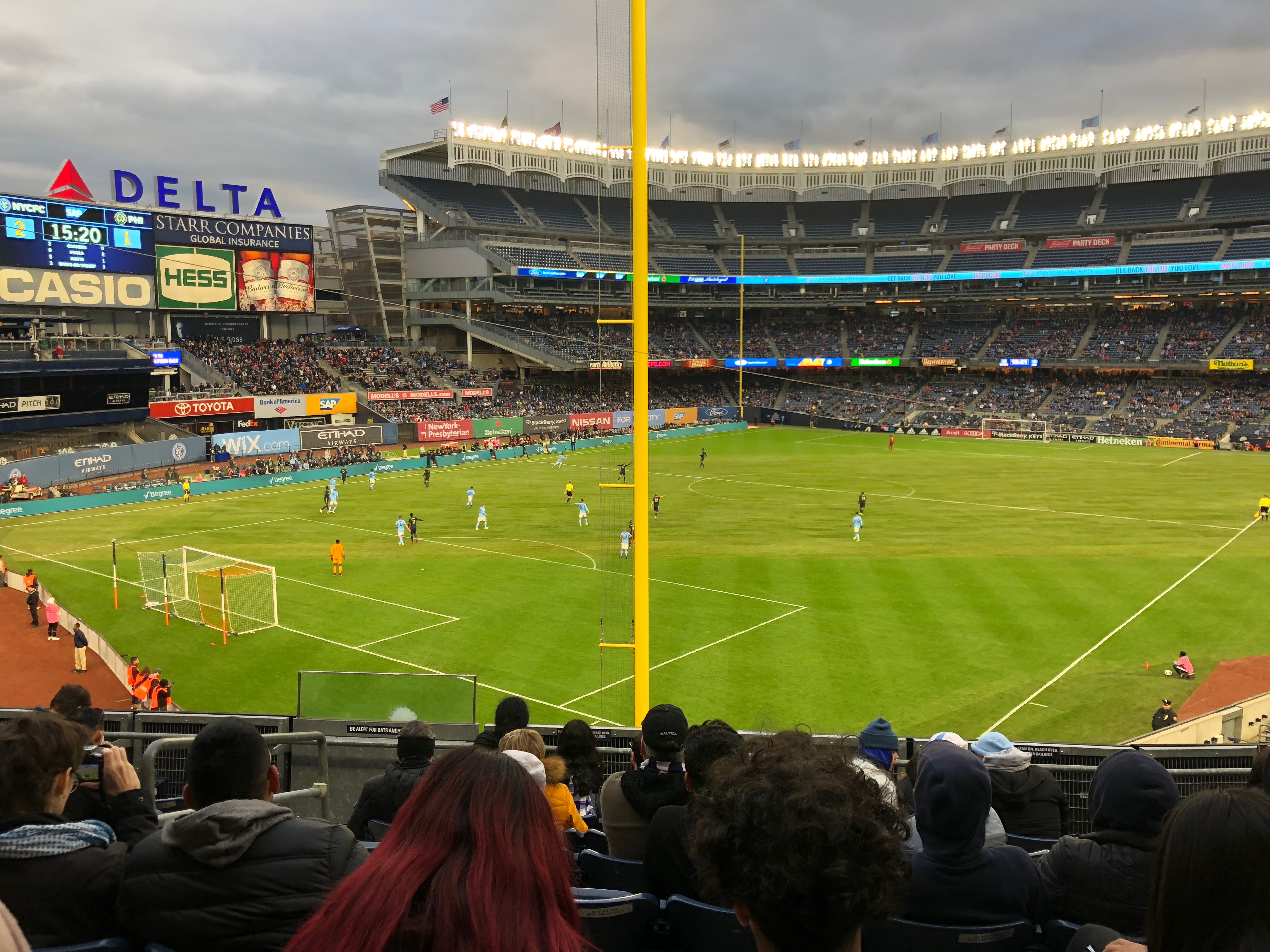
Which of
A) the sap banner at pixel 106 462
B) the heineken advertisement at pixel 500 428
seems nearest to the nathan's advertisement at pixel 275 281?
the heineken advertisement at pixel 500 428

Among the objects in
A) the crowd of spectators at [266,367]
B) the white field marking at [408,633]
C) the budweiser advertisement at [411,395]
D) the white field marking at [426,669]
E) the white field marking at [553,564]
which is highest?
the crowd of spectators at [266,367]

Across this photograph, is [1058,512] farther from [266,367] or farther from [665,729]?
[266,367]

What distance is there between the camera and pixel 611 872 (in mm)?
5172

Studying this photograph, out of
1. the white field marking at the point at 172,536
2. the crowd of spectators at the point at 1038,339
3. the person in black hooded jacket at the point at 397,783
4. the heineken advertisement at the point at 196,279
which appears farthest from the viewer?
the crowd of spectators at the point at 1038,339

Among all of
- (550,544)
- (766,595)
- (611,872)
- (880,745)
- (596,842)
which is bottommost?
(766,595)

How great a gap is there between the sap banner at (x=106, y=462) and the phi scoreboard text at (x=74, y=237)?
13.3 meters

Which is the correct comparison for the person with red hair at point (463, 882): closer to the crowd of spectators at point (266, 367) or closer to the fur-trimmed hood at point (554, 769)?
the fur-trimmed hood at point (554, 769)

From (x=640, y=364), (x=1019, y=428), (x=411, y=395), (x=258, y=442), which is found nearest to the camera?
(x=640, y=364)

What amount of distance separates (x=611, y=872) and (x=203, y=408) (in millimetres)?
59900

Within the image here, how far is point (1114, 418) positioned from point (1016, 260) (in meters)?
21.8

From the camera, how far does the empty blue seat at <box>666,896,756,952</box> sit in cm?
425

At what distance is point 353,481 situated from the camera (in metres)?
53.1

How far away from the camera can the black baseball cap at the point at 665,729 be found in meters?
5.82

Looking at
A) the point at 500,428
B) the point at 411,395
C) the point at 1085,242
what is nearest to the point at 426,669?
the point at 500,428
